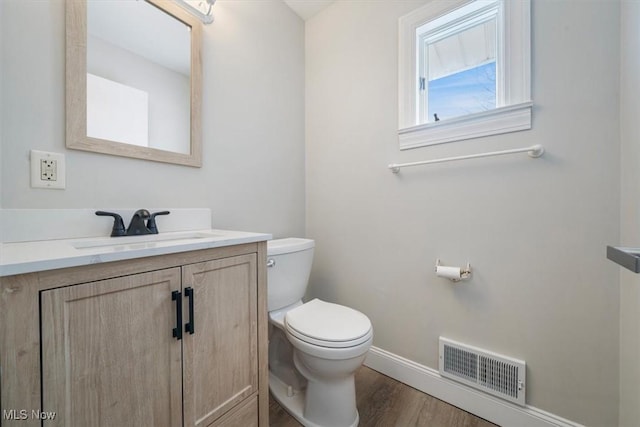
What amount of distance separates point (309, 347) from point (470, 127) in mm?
1290

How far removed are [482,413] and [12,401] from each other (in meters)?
1.68

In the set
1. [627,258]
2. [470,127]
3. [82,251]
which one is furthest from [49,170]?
[470,127]

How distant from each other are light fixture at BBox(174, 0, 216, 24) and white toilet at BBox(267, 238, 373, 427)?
119 cm

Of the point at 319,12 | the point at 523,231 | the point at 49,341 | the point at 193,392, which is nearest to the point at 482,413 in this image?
the point at 523,231

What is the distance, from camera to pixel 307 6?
1.83 metres

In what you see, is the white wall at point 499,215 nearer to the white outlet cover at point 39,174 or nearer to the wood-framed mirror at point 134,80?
the wood-framed mirror at point 134,80

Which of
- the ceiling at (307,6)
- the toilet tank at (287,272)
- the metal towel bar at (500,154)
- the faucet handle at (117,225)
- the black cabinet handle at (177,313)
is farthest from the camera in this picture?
the ceiling at (307,6)

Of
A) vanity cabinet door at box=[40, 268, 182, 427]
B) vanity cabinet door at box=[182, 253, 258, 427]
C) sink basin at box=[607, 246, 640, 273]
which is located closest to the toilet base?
vanity cabinet door at box=[182, 253, 258, 427]

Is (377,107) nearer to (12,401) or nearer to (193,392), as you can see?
(193,392)

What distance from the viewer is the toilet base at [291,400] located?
1.22m

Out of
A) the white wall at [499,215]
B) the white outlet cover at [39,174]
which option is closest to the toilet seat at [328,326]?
the white wall at [499,215]

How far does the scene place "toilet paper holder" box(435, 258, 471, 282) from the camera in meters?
1.25

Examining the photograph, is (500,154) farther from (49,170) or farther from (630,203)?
(49,170)

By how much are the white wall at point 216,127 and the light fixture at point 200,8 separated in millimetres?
73
